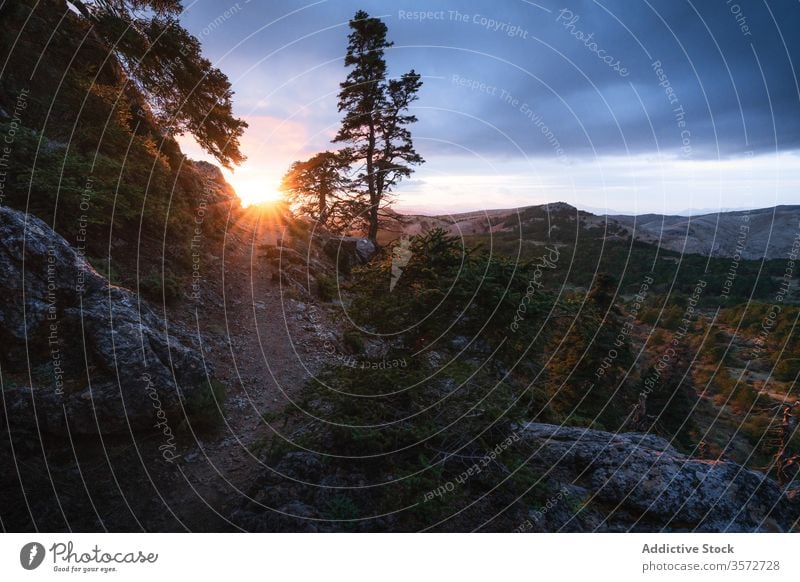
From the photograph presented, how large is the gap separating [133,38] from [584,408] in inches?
1055

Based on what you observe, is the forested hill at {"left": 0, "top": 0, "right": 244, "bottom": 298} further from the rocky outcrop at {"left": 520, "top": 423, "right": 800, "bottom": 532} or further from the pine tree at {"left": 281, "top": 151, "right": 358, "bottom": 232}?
the rocky outcrop at {"left": 520, "top": 423, "right": 800, "bottom": 532}

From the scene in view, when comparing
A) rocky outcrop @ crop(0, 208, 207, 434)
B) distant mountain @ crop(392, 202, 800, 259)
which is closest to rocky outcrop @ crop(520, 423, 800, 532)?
rocky outcrop @ crop(0, 208, 207, 434)

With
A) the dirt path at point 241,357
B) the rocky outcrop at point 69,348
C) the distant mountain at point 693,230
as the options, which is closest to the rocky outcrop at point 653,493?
the dirt path at point 241,357

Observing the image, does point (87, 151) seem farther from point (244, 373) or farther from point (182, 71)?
point (244, 373)

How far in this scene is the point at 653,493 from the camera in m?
6.86

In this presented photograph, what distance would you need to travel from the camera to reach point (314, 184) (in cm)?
2209

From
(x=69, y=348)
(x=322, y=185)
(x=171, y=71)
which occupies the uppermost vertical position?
(x=171, y=71)

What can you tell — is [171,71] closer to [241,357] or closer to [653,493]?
[241,357]
